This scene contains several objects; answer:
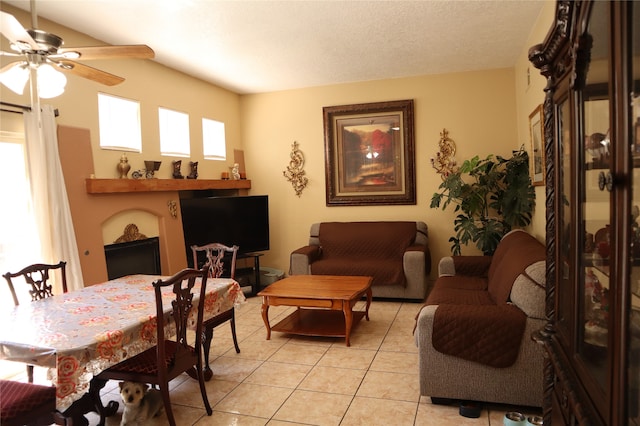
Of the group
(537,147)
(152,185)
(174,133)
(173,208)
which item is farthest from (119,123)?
(537,147)

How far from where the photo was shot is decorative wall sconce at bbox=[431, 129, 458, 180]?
5.50 meters

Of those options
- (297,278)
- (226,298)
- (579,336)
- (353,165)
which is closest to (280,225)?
(353,165)

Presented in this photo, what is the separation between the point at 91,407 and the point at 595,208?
2635 millimetres

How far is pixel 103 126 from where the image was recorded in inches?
160

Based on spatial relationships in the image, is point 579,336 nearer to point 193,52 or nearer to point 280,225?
point 193,52

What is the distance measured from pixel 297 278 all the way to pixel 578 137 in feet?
11.1

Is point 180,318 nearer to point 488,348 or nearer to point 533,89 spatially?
point 488,348

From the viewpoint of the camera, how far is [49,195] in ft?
11.0

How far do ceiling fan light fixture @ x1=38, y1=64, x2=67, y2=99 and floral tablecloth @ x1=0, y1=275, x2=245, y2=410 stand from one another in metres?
1.23

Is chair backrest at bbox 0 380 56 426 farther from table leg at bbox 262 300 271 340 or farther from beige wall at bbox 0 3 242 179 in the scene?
beige wall at bbox 0 3 242 179

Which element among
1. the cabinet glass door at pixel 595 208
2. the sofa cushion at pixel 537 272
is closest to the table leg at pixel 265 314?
the sofa cushion at pixel 537 272

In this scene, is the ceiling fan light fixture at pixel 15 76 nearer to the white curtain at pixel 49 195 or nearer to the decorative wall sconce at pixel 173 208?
the white curtain at pixel 49 195

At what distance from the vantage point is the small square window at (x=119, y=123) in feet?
13.4

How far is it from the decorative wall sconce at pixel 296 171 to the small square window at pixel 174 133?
59.5 inches
